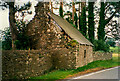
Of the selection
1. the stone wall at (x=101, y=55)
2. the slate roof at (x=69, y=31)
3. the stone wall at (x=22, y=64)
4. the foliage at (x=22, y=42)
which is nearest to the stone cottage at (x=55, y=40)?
the slate roof at (x=69, y=31)

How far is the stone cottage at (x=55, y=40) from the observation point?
804 inches

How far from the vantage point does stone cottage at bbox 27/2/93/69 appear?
67.0ft

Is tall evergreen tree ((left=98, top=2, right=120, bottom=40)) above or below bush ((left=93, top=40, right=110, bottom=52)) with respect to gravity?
above

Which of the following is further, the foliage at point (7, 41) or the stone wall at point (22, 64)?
the foliage at point (7, 41)

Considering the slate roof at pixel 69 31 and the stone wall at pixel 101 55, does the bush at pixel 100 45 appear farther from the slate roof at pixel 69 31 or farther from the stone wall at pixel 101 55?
the slate roof at pixel 69 31

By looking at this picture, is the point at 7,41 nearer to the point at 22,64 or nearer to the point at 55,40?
the point at 55,40

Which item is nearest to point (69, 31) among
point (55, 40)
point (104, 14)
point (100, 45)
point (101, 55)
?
point (55, 40)

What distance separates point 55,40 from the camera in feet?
72.2

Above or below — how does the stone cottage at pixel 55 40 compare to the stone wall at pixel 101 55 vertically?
above

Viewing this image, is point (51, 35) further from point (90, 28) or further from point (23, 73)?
point (90, 28)

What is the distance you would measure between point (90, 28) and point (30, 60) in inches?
835

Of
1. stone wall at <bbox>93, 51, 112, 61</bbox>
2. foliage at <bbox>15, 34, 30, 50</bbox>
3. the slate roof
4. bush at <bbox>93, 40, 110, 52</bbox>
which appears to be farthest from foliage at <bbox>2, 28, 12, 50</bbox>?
bush at <bbox>93, 40, 110, 52</bbox>

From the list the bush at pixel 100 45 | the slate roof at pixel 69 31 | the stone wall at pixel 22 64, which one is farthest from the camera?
the bush at pixel 100 45

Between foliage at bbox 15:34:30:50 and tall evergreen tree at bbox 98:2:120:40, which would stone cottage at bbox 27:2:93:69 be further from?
tall evergreen tree at bbox 98:2:120:40
